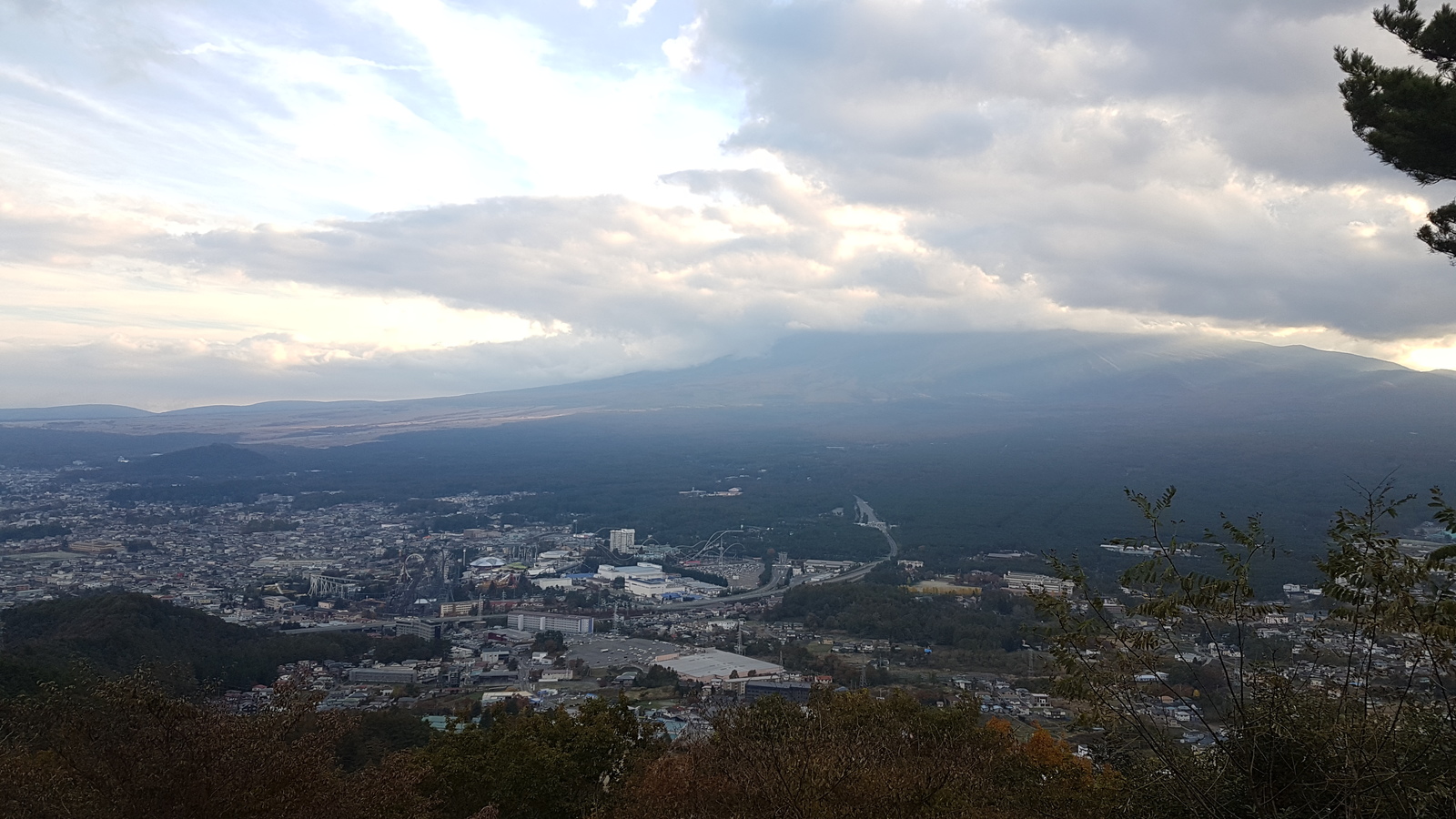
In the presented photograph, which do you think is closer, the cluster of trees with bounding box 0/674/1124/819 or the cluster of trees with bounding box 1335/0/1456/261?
the cluster of trees with bounding box 0/674/1124/819

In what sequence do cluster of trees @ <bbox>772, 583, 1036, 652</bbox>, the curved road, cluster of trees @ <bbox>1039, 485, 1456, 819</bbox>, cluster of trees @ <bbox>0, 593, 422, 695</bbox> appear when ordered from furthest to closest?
the curved road, cluster of trees @ <bbox>772, 583, 1036, 652</bbox>, cluster of trees @ <bbox>0, 593, 422, 695</bbox>, cluster of trees @ <bbox>1039, 485, 1456, 819</bbox>

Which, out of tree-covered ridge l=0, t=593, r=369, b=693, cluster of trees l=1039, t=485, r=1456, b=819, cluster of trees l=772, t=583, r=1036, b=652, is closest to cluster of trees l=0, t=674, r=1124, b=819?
cluster of trees l=1039, t=485, r=1456, b=819

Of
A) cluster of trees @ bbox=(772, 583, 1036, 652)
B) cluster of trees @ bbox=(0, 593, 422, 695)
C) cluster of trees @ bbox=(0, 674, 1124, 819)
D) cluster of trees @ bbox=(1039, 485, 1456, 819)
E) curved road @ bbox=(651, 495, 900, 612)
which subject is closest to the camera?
cluster of trees @ bbox=(1039, 485, 1456, 819)

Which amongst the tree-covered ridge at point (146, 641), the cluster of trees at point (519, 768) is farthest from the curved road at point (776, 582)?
the cluster of trees at point (519, 768)

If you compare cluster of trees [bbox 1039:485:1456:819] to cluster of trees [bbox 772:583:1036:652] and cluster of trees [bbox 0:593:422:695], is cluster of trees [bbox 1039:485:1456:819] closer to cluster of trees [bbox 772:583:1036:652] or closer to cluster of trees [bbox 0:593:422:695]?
cluster of trees [bbox 0:593:422:695]

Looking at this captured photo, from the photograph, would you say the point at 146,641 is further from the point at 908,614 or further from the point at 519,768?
the point at 908,614

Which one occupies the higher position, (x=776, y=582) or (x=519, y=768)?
(x=519, y=768)

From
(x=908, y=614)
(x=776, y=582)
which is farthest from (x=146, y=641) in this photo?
(x=776, y=582)

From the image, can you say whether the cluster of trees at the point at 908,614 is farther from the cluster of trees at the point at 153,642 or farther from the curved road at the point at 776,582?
the cluster of trees at the point at 153,642

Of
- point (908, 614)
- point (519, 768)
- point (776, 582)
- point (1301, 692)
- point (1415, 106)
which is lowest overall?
point (776, 582)

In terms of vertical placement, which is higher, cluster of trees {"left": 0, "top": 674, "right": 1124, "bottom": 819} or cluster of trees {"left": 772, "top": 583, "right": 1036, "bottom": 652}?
cluster of trees {"left": 0, "top": 674, "right": 1124, "bottom": 819}

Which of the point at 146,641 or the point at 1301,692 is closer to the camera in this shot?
the point at 1301,692
